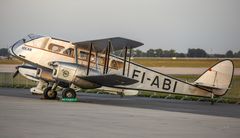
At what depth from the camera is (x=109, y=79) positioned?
23.8m

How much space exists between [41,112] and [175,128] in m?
5.09

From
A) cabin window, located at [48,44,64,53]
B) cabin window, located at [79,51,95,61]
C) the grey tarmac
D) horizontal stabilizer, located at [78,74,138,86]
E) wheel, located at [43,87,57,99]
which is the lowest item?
the grey tarmac

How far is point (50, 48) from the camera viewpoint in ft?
82.2

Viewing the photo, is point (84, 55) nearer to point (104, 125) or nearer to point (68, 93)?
point (68, 93)

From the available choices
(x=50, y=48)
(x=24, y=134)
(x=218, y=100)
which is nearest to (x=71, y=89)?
(x=50, y=48)

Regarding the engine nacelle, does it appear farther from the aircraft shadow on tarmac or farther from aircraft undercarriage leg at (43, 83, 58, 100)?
aircraft undercarriage leg at (43, 83, 58, 100)

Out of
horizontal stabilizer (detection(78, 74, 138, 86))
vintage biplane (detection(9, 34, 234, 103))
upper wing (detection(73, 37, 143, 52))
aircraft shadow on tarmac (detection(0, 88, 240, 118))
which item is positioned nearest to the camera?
aircraft shadow on tarmac (detection(0, 88, 240, 118))

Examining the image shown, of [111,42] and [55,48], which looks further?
[55,48]

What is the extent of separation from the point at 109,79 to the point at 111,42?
166 centimetres

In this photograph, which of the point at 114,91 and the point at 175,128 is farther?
the point at 114,91

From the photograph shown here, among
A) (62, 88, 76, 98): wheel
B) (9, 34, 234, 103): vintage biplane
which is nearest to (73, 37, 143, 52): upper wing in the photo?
(9, 34, 234, 103): vintage biplane

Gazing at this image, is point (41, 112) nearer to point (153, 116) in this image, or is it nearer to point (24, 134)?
point (153, 116)

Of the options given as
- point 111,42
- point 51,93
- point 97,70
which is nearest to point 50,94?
point 51,93

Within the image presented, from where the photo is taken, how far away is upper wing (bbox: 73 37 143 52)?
23.9 metres
